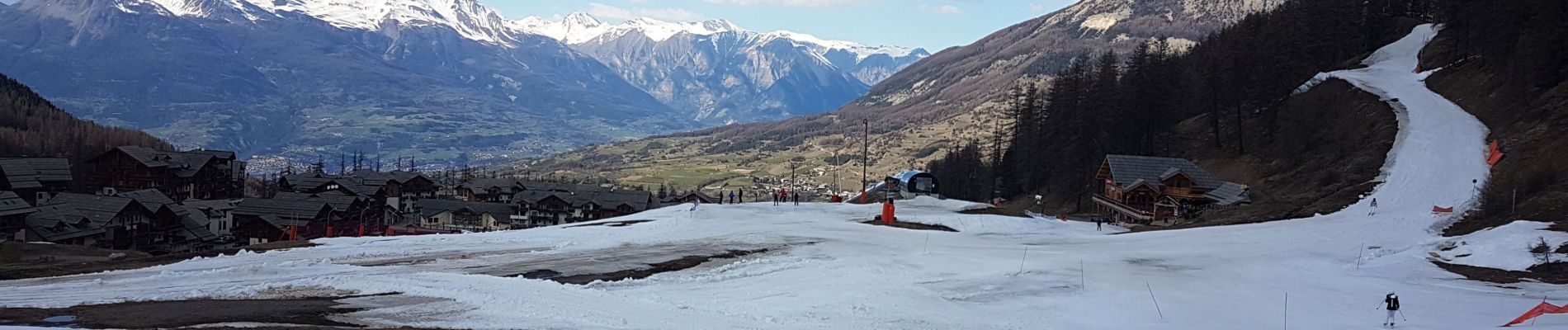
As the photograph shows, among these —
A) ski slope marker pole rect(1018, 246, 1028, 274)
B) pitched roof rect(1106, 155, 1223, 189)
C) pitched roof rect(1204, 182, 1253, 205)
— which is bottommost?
ski slope marker pole rect(1018, 246, 1028, 274)

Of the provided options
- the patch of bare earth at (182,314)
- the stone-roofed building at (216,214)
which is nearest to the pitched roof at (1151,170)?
the patch of bare earth at (182,314)

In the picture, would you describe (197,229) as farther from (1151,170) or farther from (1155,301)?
(1155,301)

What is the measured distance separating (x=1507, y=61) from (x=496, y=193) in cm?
9954

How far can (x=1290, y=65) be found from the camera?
62562 millimetres

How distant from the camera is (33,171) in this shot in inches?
2484

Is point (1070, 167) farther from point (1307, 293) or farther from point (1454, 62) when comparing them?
point (1307, 293)

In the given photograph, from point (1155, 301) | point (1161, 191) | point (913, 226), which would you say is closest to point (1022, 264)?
point (1155, 301)

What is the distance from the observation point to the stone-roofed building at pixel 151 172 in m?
83.7

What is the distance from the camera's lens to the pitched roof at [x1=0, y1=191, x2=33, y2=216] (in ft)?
161

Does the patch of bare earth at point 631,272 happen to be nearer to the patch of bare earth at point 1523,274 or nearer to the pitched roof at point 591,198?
the patch of bare earth at point 1523,274

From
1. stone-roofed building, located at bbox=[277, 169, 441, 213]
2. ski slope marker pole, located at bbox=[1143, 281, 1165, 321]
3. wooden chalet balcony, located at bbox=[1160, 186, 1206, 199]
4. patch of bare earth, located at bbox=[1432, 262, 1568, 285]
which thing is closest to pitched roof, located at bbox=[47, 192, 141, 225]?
stone-roofed building, located at bbox=[277, 169, 441, 213]

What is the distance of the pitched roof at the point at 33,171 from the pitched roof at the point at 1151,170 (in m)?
68.1

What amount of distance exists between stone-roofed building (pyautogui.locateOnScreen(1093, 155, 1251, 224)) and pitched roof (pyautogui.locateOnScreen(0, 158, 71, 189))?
68106 mm

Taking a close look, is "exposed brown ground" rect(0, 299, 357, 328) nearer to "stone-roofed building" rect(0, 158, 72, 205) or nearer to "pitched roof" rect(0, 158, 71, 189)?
"stone-roofed building" rect(0, 158, 72, 205)
